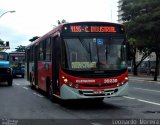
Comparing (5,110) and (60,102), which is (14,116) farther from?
(60,102)

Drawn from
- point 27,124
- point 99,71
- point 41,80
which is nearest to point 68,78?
point 99,71

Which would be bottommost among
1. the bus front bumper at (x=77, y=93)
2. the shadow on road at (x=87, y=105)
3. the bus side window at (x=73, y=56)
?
the shadow on road at (x=87, y=105)

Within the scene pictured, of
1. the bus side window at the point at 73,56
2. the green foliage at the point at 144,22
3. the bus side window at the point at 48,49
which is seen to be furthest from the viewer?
the green foliage at the point at 144,22

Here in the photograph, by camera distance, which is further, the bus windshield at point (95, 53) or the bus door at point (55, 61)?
the bus door at point (55, 61)

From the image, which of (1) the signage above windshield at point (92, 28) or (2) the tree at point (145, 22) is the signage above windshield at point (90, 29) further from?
(2) the tree at point (145, 22)

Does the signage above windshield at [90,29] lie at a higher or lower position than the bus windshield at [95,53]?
higher

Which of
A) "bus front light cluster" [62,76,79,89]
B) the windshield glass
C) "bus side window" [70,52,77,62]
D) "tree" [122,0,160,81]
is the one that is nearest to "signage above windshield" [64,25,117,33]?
"bus side window" [70,52,77,62]

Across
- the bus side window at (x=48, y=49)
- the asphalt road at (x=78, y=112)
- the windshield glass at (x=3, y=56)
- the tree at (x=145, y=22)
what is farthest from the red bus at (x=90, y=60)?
the tree at (x=145, y=22)

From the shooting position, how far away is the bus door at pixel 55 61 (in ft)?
53.0

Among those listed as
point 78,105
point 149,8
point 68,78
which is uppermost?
point 149,8

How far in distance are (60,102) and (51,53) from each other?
2.13 m

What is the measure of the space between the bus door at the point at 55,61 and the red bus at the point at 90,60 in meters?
0.04

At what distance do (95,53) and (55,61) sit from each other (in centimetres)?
212

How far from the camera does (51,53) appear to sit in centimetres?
1758
